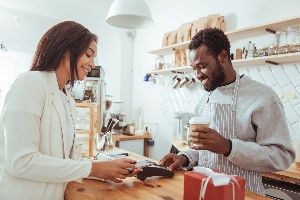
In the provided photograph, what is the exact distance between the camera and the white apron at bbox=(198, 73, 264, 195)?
164 cm

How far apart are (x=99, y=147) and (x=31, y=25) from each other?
3.77 meters

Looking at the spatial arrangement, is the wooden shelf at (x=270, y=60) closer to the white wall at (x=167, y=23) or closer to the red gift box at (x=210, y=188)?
the white wall at (x=167, y=23)

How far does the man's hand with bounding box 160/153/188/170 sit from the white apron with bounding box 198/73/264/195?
121 millimetres

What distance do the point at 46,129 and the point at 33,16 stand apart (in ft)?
15.4

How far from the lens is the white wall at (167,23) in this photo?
350cm

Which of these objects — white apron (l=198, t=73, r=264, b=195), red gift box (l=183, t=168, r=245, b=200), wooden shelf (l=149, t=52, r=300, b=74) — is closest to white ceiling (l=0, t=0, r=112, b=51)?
wooden shelf (l=149, t=52, r=300, b=74)

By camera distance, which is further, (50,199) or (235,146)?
(235,146)

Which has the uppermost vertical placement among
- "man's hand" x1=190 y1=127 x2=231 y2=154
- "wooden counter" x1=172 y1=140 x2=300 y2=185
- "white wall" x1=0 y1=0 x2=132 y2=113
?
"white wall" x1=0 y1=0 x2=132 y2=113

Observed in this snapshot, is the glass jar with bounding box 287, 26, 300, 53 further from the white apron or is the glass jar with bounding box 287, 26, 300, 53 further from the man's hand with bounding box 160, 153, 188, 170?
the man's hand with bounding box 160, 153, 188, 170

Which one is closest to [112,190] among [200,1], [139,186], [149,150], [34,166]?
[139,186]

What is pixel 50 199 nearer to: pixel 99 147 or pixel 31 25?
pixel 99 147

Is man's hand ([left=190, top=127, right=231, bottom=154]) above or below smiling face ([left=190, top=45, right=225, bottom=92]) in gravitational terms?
below

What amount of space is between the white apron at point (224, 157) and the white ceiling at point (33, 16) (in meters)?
4.54

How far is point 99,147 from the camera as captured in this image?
270 centimetres
